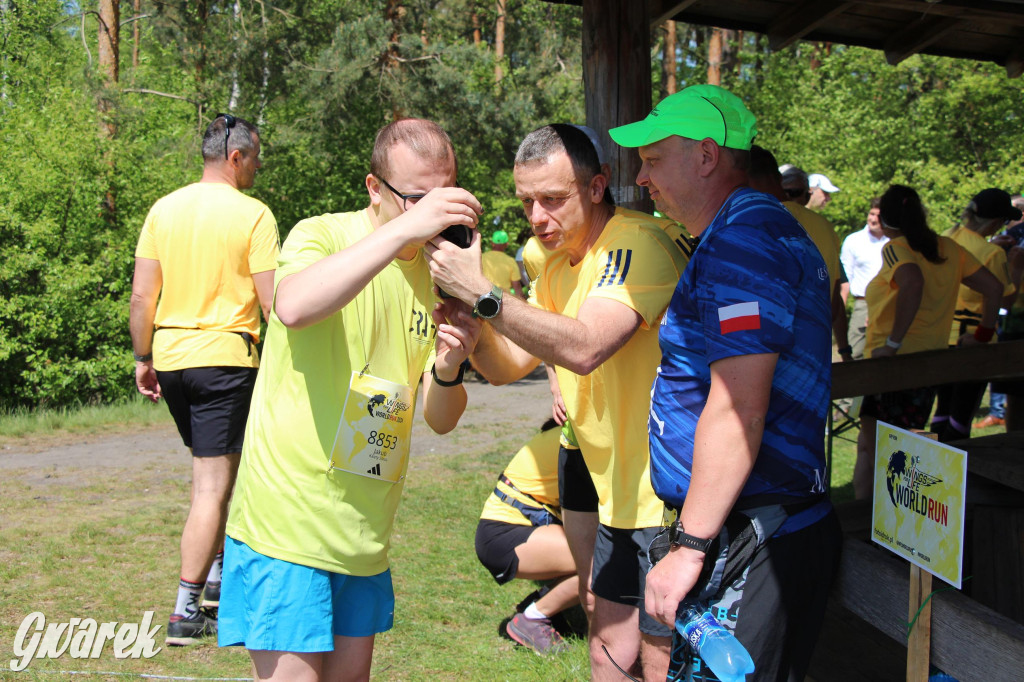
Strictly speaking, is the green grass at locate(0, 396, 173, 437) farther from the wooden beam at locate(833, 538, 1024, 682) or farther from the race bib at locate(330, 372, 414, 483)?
the wooden beam at locate(833, 538, 1024, 682)

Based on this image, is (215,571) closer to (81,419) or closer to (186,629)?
(186,629)

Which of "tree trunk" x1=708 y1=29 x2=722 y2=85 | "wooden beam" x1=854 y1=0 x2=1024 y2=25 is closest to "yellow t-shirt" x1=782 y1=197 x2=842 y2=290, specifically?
"wooden beam" x1=854 y1=0 x2=1024 y2=25

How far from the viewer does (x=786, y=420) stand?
192 centimetres

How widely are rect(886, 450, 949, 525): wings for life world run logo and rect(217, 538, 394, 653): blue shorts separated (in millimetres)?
1404

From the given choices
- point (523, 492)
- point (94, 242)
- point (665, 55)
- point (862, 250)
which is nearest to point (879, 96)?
point (665, 55)

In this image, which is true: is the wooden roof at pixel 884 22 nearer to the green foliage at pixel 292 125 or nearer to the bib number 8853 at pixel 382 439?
the bib number 8853 at pixel 382 439

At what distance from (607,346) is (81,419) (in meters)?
8.06

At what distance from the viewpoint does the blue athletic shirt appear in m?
1.83

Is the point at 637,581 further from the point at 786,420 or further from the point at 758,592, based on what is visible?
the point at 786,420

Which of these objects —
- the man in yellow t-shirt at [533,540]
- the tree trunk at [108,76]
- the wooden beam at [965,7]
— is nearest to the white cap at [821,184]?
the wooden beam at [965,7]

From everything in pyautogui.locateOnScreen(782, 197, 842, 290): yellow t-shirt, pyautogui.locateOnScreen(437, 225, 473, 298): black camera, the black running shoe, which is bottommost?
the black running shoe

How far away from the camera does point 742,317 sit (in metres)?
1.82

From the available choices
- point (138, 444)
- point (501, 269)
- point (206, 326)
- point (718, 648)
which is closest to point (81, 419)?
point (138, 444)

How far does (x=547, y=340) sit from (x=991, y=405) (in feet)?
28.5
